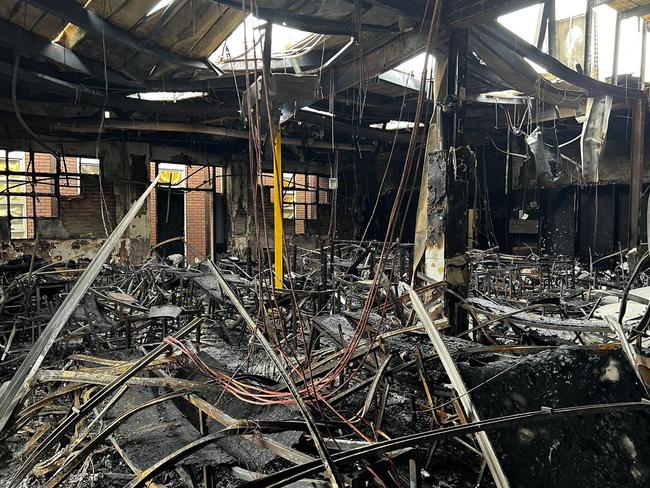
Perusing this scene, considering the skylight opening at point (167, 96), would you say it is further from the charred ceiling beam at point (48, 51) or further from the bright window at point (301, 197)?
the bright window at point (301, 197)

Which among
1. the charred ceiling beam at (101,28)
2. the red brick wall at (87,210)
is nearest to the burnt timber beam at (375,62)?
the charred ceiling beam at (101,28)

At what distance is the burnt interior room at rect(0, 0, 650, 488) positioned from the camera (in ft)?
6.04

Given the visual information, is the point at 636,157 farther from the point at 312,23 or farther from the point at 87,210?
the point at 87,210

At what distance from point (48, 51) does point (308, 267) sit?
22.8ft

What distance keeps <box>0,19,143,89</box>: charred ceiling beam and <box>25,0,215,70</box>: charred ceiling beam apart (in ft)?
2.99

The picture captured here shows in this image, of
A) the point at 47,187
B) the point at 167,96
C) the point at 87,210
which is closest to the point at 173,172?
the point at 87,210

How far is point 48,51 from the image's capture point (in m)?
4.67

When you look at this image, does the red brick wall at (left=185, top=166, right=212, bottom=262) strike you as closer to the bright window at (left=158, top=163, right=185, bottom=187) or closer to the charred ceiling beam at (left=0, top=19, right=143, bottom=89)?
the bright window at (left=158, top=163, right=185, bottom=187)

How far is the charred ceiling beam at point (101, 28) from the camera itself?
12.0 feet

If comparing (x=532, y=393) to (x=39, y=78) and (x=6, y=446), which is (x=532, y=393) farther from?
(x=39, y=78)

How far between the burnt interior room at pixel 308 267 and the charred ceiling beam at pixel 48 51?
0.10 feet

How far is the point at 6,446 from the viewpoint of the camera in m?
3.13

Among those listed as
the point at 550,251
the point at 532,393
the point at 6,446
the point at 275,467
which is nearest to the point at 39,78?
the point at 6,446

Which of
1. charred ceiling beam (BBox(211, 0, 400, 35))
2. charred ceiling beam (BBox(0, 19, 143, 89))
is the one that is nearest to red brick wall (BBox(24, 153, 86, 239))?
charred ceiling beam (BBox(0, 19, 143, 89))
